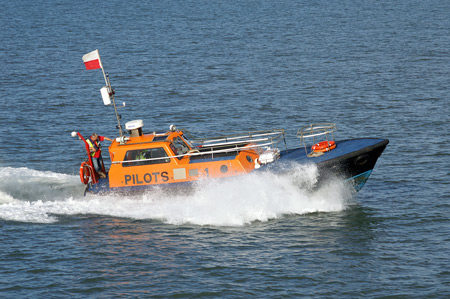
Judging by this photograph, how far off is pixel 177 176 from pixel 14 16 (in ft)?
231

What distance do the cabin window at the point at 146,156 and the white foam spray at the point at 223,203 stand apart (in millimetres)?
1073

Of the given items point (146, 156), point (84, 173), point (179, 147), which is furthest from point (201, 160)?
point (84, 173)

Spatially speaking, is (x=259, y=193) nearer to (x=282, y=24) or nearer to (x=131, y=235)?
(x=131, y=235)

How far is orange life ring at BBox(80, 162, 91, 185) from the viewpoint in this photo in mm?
23516

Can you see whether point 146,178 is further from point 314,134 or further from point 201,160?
point 314,134

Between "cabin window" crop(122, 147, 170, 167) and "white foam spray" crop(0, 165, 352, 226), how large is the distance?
1.07m

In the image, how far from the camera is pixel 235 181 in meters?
22.0

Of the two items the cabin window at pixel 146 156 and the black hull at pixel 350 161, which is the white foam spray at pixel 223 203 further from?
the cabin window at pixel 146 156

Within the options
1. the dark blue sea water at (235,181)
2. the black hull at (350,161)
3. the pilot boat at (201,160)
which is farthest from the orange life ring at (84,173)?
the black hull at (350,161)

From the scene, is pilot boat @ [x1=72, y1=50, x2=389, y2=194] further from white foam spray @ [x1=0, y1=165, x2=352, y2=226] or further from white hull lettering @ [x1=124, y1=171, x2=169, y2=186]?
A: white foam spray @ [x1=0, y1=165, x2=352, y2=226]

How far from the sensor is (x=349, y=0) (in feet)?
304

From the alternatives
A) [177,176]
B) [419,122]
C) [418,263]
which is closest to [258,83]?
[419,122]

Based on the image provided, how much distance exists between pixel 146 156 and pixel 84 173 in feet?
8.17

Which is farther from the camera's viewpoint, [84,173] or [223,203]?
[84,173]
